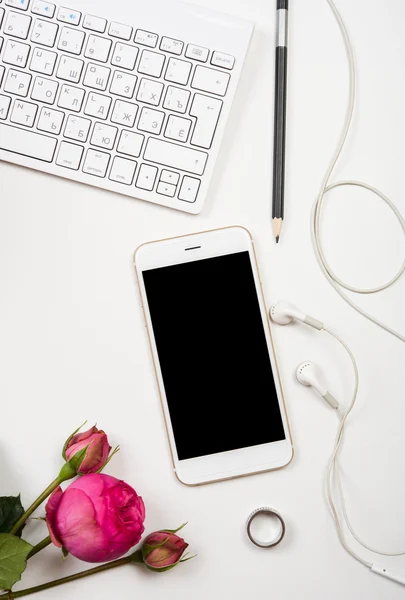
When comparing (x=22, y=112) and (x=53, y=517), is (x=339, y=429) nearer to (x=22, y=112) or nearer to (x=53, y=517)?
(x=53, y=517)

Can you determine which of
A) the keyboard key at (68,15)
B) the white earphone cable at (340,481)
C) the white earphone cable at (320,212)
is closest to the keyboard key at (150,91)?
the keyboard key at (68,15)

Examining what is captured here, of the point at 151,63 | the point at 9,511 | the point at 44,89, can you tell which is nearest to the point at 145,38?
the point at 151,63

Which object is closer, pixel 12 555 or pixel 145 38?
pixel 12 555

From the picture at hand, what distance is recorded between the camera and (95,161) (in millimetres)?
644

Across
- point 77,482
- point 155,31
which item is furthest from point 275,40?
point 77,482

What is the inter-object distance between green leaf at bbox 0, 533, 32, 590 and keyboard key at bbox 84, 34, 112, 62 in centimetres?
53

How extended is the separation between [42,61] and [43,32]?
0.03m

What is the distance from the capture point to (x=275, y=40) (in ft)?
2.20

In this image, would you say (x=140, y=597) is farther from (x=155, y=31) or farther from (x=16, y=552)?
(x=155, y=31)

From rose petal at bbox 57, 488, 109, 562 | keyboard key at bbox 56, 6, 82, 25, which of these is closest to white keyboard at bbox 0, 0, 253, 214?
keyboard key at bbox 56, 6, 82, 25

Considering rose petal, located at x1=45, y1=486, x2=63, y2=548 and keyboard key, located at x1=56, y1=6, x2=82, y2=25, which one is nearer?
rose petal, located at x1=45, y1=486, x2=63, y2=548

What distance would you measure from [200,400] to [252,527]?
17cm

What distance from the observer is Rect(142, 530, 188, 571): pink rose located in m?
0.60

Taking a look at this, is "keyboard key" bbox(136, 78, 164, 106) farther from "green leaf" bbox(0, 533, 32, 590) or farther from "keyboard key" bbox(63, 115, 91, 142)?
"green leaf" bbox(0, 533, 32, 590)
